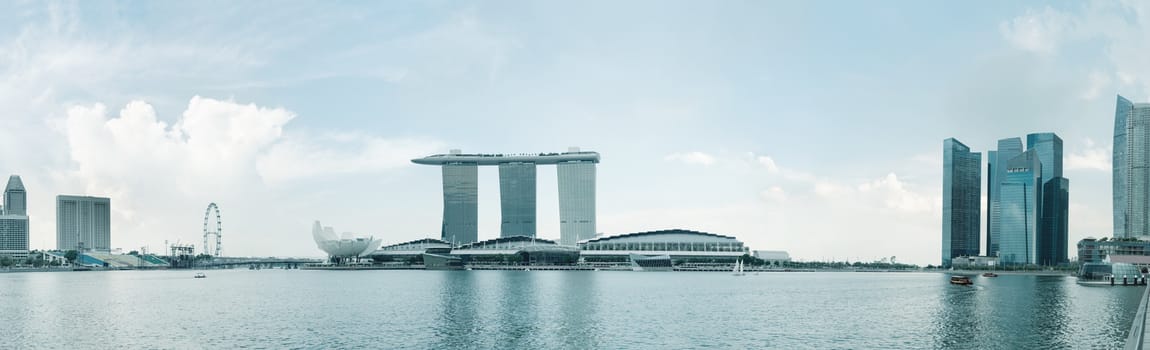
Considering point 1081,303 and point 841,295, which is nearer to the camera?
point 1081,303

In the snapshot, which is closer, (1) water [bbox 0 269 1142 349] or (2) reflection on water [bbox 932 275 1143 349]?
(2) reflection on water [bbox 932 275 1143 349]

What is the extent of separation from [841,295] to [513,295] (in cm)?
4306

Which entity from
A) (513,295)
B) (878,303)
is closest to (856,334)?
(878,303)

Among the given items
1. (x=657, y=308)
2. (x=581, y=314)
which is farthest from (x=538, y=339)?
(x=657, y=308)

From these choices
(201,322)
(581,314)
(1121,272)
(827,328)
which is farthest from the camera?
(1121,272)

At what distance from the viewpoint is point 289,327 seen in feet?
238

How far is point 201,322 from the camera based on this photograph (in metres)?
77.9

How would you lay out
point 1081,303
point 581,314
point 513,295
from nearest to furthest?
point 581,314, point 1081,303, point 513,295

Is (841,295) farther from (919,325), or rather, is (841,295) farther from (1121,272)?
(1121,272)

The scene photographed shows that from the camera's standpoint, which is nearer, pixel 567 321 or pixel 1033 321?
pixel 567 321

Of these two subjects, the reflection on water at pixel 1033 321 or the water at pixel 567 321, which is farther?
the water at pixel 567 321

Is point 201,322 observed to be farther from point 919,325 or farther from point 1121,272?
point 1121,272

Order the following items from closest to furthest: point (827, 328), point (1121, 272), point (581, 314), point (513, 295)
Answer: point (827, 328)
point (581, 314)
point (513, 295)
point (1121, 272)

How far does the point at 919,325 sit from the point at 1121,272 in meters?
106
